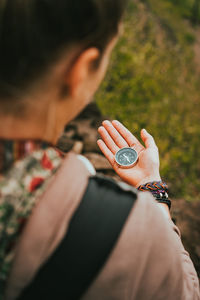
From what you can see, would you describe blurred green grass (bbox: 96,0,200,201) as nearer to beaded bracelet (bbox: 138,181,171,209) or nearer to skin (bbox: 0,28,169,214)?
beaded bracelet (bbox: 138,181,171,209)

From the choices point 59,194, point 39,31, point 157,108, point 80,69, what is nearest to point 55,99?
point 80,69

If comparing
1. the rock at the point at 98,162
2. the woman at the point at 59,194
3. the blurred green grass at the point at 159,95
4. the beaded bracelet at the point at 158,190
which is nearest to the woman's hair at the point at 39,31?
the woman at the point at 59,194

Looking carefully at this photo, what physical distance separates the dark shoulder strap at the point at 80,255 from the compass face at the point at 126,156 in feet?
3.14

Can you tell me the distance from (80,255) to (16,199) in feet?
0.98

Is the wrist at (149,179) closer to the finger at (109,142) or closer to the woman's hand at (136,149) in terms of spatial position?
the woman's hand at (136,149)

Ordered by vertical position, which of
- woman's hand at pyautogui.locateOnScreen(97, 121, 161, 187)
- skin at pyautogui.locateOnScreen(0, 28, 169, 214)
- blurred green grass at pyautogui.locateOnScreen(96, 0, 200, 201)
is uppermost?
skin at pyautogui.locateOnScreen(0, 28, 169, 214)

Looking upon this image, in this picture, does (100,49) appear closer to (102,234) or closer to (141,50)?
(102,234)

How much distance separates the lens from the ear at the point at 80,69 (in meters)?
1.01

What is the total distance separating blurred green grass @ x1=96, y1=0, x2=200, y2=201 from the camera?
16.9 feet

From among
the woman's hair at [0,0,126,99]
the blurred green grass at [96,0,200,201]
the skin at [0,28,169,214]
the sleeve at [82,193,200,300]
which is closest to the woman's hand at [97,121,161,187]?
the sleeve at [82,193,200,300]

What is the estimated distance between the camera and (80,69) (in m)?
1.03

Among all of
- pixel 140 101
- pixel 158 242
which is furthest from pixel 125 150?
pixel 140 101

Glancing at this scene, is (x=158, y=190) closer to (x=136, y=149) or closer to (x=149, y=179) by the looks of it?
(x=149, y=179)

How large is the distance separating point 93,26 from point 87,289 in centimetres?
92
